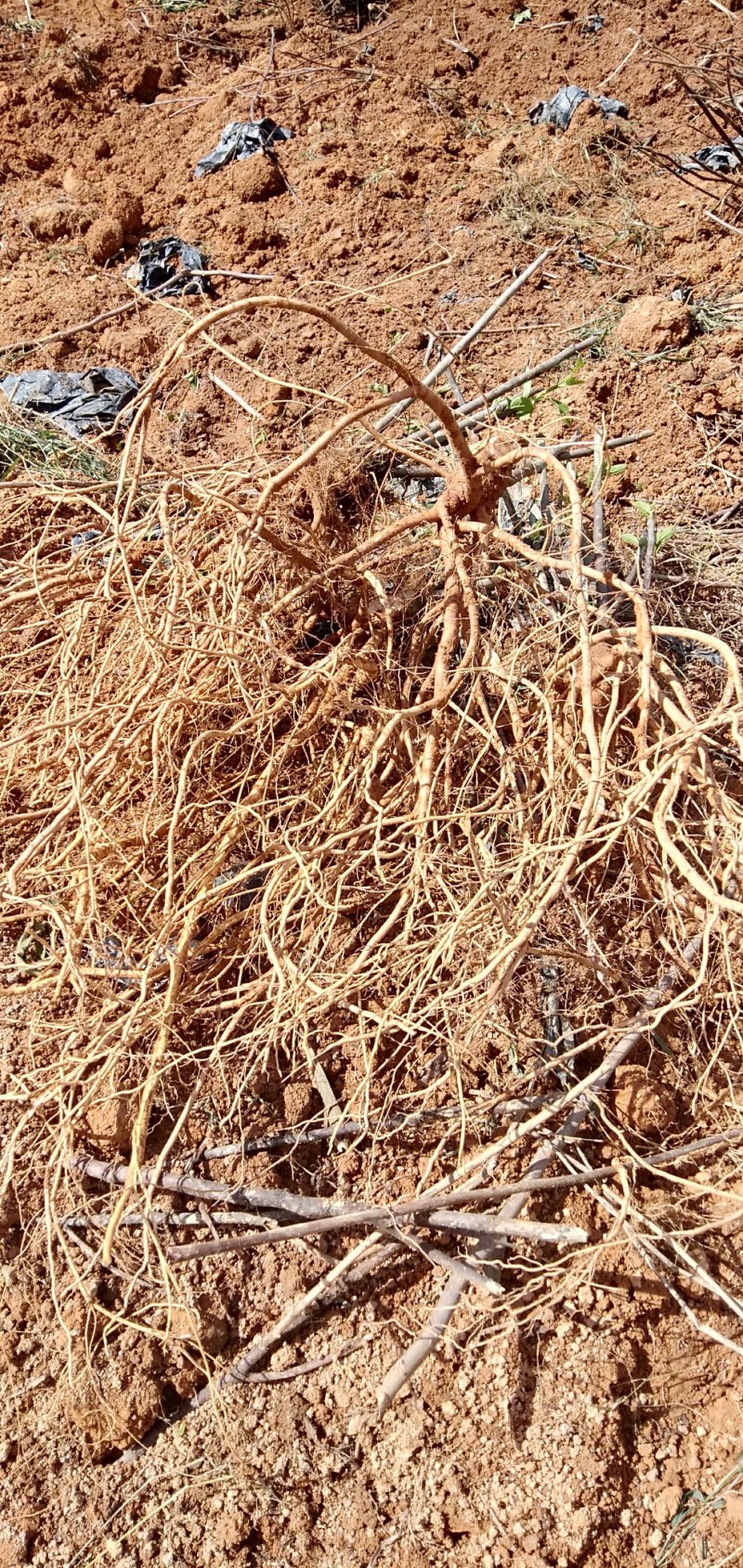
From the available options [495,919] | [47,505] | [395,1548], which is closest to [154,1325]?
[395,1548]

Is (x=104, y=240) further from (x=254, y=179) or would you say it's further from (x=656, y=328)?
(x=656, y=328)

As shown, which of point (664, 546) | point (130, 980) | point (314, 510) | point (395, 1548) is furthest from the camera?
point (664, 546)

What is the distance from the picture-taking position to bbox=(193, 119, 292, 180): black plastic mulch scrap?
2445 millimetres

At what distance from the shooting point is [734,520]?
173 cm

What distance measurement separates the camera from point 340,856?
4.18ft

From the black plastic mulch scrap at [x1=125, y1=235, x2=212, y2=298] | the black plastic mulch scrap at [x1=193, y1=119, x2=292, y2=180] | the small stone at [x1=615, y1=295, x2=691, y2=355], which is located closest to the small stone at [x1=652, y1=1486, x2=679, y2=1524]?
the small stone at [x1=615, y1=295, x2=691, y2=355]

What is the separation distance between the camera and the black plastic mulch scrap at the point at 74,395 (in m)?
1.93

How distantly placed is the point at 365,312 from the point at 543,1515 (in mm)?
2053

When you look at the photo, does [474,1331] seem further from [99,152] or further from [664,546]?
[99,152]

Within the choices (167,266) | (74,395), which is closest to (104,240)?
(167,266)

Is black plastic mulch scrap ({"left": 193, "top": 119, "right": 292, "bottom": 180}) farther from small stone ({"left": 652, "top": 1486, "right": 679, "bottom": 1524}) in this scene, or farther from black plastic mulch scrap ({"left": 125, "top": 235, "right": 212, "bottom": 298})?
small stone ({"left": 652, "top": 1486, "right": 679, "bottom": 1524})

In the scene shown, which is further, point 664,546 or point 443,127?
point 443,127

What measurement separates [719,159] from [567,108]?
41cm

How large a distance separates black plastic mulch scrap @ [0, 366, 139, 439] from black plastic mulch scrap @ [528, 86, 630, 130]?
51.1 inches
